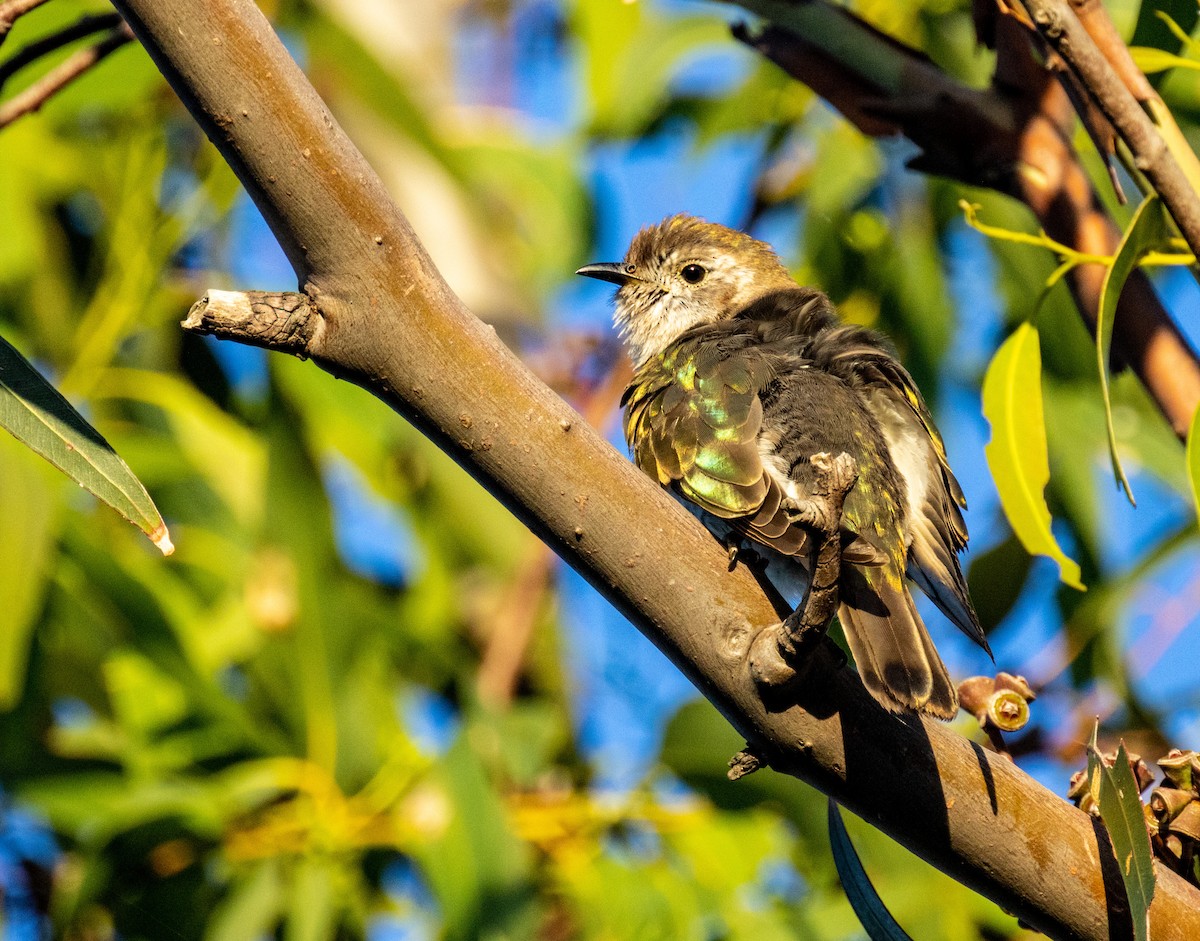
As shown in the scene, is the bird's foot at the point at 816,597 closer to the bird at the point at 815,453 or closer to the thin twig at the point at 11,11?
the bird at the point at 815,453

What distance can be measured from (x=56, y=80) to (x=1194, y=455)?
2.06m

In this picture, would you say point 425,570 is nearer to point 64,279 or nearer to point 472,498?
point 472,498

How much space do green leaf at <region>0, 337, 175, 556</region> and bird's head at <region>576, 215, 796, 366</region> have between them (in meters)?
2.31

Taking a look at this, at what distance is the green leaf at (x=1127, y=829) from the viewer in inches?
A: 64.8

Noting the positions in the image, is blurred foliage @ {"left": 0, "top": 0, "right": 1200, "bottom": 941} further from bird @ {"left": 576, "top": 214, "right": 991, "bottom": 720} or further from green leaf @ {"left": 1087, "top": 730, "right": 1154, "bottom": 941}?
green leaf @ {"left": 1087, "top": 730, "right": 1154, "bottom": 941}

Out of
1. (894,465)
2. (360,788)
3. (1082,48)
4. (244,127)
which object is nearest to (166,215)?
(360,788)

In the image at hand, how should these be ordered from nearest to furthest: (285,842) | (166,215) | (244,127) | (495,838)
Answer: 1. (244,127)
2. (495,838)
3. (285,842)
4. (166,215)

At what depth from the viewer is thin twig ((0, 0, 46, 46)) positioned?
1.98 meters

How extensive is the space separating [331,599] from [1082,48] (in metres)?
2.53

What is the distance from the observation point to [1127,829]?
5.47ft

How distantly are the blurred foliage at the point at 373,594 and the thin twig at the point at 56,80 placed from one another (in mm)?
645

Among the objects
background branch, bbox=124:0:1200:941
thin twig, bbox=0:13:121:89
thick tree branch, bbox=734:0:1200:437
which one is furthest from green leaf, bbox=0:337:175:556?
thick tree branch, bbox=734:0:1200:437

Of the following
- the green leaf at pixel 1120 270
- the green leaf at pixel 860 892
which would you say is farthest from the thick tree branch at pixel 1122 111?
the green leaf at pixel 860 892

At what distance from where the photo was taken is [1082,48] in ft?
6.05
